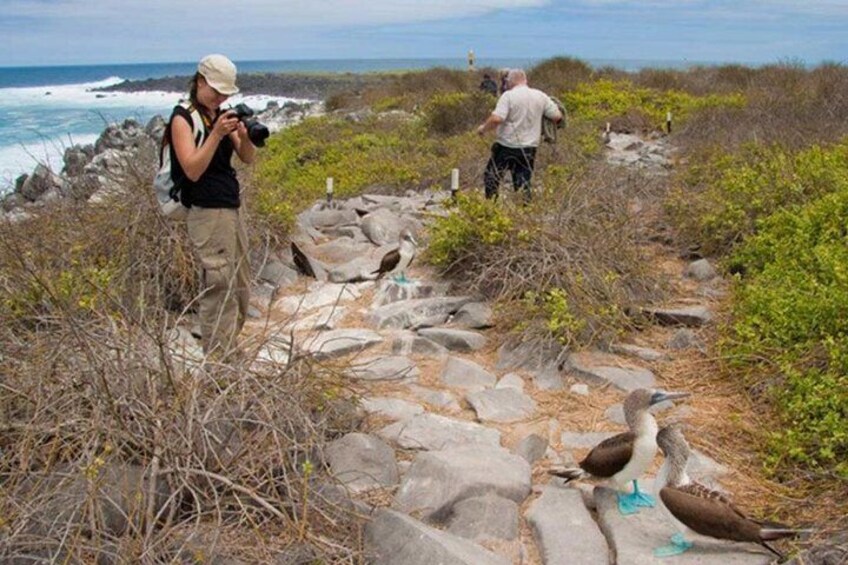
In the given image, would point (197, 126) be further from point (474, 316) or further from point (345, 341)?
point (474, 316)

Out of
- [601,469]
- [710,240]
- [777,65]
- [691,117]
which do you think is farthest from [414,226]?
[777,65]

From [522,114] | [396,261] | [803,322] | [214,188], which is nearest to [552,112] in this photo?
[522,114]

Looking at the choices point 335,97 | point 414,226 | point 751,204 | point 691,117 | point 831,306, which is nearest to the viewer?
point 831,306

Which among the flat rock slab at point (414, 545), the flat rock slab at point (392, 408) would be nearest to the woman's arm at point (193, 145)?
the flat rock slab at point (392, 408)

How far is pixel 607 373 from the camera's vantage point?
15.7ft

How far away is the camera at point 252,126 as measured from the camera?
406cm

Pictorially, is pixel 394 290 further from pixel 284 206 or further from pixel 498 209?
pixel 284 206

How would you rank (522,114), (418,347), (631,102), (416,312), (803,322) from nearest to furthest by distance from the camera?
(803,322), (418,347), (416,312), (522,114), (631,102)

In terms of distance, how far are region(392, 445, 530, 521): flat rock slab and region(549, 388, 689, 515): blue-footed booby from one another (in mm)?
305

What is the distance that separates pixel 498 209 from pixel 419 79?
79.2ft

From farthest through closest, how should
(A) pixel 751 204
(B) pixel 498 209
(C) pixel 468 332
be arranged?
(A) pixel 751 204 < (B) pixel 498 209 < (C) pixel 468 332

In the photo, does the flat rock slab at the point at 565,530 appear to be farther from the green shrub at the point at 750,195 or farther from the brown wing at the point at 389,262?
the green shrub at the point at 750,195

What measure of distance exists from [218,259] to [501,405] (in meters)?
1.62

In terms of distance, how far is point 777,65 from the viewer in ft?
76.5
